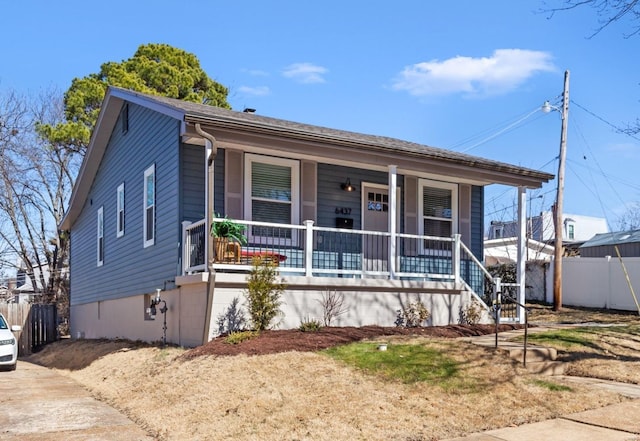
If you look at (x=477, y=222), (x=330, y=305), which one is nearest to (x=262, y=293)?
(x=330, y=305)

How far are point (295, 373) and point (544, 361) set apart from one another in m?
3.86

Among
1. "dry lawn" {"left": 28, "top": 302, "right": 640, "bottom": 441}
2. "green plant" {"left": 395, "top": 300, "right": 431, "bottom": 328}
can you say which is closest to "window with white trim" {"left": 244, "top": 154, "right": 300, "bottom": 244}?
"green plant" {"left": 395, "top": 300, "right": 431, "bottom": 328}

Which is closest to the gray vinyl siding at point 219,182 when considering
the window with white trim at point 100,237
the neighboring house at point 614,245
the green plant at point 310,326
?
the green plant at point 310,326

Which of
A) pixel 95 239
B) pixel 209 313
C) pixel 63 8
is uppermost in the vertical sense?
pixel 63 8

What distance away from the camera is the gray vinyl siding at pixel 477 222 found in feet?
54.3

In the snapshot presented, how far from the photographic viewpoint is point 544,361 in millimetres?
9820

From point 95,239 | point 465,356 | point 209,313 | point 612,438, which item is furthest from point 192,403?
point 95,239

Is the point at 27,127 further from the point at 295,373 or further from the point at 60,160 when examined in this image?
the point at 295,373

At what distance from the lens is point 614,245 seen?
86.9ft

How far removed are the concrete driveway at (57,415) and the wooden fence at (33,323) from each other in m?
10.7

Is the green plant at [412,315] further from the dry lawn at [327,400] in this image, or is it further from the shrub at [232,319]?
the shrub at [232,319]

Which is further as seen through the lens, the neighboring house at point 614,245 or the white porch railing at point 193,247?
the neighboring house at point 614,245

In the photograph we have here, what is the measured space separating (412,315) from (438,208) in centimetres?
393

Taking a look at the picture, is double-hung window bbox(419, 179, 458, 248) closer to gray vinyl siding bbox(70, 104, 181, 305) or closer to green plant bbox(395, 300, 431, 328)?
green plant bbox(395, 300, 431, 328)
